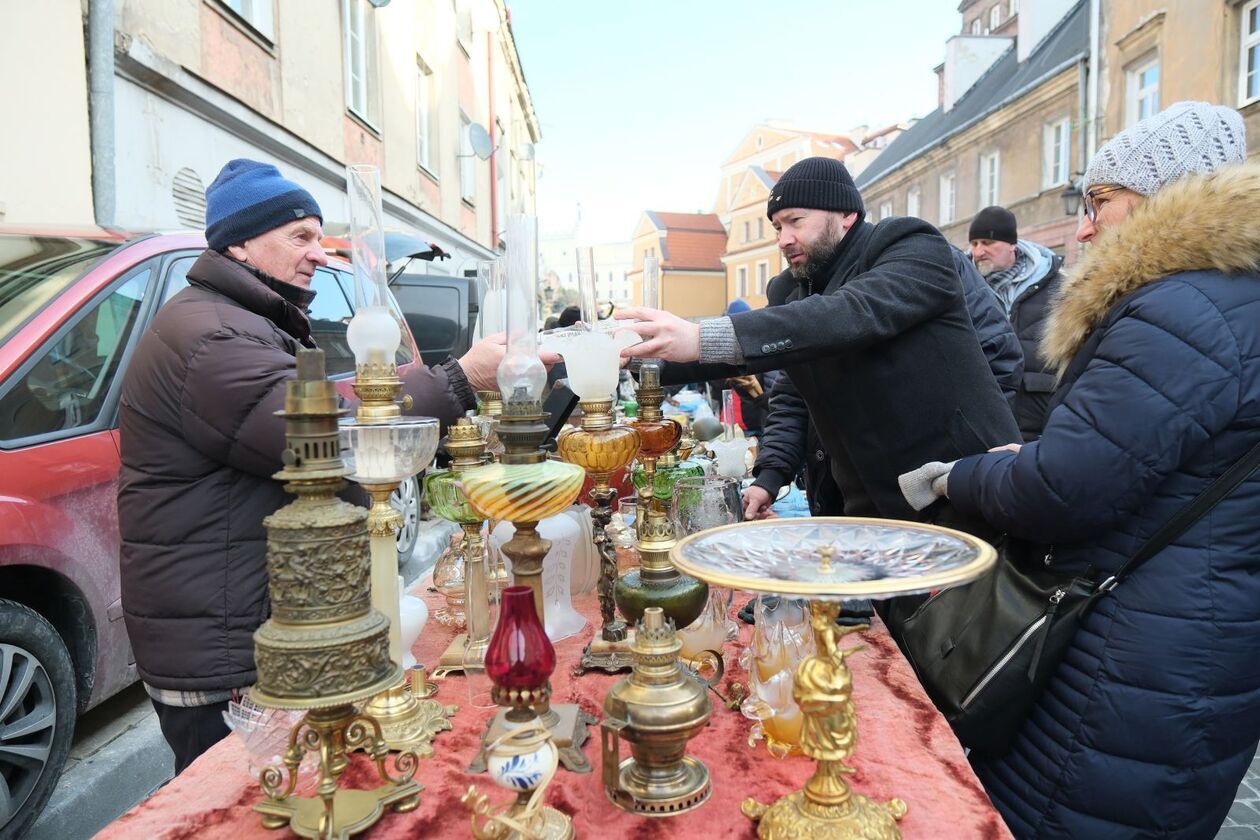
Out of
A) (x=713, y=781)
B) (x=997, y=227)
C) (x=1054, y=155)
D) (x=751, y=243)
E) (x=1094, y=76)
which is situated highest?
(x=751, y=243)

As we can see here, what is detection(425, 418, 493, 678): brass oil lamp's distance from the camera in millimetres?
1588

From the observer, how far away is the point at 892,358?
6.59 ft

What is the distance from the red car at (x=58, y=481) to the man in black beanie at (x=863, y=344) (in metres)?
0.85

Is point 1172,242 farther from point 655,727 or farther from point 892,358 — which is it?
point 655,727

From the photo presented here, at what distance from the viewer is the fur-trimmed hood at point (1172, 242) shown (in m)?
1.34

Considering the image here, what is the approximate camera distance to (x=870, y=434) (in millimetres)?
2074

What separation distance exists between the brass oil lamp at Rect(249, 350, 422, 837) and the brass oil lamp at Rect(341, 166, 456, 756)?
286 millimetres

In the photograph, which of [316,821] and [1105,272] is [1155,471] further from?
[316,821]

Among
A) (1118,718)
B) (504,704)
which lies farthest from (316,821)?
(1118,718)

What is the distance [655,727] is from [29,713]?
2228 mm

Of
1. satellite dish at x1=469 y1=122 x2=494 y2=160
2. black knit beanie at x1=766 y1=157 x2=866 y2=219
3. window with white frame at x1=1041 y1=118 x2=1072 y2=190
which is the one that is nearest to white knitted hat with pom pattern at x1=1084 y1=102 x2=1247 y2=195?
black knit beanie at x1=766 y1=157 x2=866 y2=219

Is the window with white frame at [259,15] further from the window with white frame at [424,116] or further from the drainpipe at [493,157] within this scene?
the drainpipe at [493,157]

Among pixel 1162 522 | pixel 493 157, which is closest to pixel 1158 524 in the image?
Answer: pixel 1162 522

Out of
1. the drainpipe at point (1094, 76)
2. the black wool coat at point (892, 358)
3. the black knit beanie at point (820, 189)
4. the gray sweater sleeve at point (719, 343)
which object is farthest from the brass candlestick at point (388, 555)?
the drainpipe at point (1094, 76)
